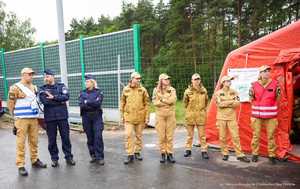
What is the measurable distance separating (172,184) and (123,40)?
20.5 feet

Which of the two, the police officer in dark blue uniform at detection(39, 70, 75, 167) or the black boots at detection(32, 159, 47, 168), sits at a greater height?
the police officer in dark blue uniform at detection(39, 70, 75, 167)

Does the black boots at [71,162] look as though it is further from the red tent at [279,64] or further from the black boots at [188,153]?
the red tent at [279,64]

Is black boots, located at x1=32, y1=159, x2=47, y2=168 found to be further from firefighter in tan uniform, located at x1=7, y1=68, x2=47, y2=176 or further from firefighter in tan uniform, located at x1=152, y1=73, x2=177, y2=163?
firefighter in tan uniform, located at x1=152, y1=73, x2=177, y2=163

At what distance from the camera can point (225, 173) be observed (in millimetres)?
6234

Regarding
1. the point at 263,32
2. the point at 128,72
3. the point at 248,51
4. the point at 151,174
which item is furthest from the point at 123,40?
the point at 263,32

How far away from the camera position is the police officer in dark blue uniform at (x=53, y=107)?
6699mm

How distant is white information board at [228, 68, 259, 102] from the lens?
753 centimetres

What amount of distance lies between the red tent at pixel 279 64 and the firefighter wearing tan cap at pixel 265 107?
20 centimetres

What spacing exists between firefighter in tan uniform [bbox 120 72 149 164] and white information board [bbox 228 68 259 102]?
6.30 ft

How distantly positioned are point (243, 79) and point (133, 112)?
2.37 metres

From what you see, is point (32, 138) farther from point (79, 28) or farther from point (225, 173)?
point (79, 28)

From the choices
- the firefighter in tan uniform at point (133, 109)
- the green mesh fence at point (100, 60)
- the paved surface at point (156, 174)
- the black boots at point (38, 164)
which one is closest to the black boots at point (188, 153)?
the paved surface at point (156, 174)

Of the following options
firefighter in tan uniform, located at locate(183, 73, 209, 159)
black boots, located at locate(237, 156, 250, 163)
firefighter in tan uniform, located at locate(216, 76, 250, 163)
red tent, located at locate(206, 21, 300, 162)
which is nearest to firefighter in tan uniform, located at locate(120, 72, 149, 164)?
firefighter in tan uniform, located at locate(183, 73, 209, 159)

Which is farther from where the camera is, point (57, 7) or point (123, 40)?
point (123, 40)
